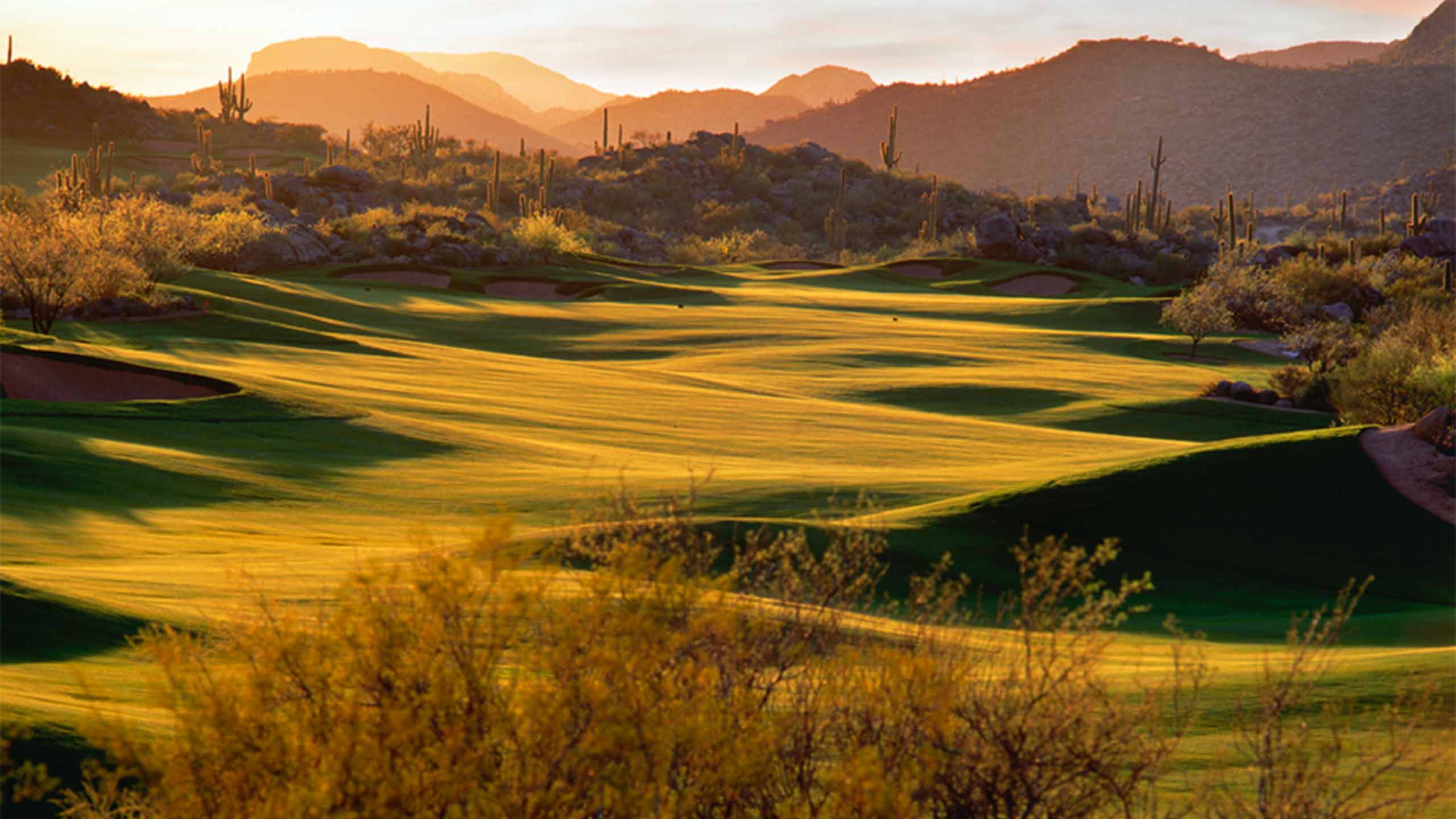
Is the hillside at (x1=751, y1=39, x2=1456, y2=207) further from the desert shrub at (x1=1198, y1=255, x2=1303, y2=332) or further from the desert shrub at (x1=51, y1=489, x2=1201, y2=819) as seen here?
the desert shrub at (x1=51, y1=489, x2=1201, y2=819)

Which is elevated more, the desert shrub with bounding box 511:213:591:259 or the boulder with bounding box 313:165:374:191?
the boulder with bounding box 313:165:374:191

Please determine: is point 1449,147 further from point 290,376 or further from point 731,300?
point 290,376

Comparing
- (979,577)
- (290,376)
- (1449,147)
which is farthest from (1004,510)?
(1449,147)

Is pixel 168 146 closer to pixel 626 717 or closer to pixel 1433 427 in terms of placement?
pixel 1433 427

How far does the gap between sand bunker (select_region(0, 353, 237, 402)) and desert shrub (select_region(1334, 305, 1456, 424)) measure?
24.0 meters

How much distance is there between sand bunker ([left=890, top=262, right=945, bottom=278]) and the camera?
7344 centimetres

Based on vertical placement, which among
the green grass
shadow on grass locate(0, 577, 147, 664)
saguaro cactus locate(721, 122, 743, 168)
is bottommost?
the green grass

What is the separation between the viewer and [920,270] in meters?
73.9

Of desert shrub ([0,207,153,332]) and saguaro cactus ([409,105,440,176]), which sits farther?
saguaro cactus ([409,105,440,176])

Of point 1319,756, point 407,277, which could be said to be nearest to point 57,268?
point 407,277

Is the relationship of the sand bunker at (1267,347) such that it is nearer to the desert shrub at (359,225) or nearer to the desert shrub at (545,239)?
the desert shrub at (545,239)

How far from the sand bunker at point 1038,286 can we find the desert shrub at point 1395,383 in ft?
111

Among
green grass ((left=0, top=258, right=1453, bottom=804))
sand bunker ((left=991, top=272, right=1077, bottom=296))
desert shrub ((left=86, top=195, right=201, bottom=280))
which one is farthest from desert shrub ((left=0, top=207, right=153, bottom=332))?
sand bunker ((left=991, top=272, right=1077, bottom=296))

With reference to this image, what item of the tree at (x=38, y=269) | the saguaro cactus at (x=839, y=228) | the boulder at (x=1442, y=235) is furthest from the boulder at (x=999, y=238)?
the tree at (x=38, y=269)
